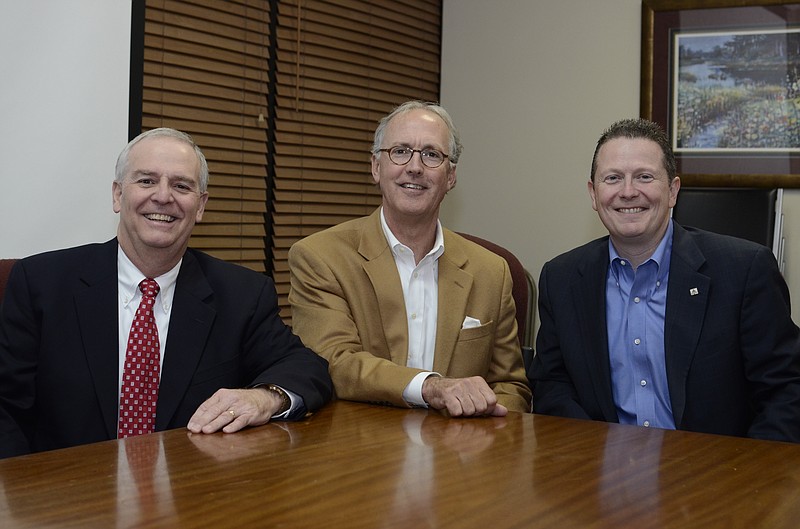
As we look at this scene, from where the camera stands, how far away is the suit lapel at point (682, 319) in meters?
2.16

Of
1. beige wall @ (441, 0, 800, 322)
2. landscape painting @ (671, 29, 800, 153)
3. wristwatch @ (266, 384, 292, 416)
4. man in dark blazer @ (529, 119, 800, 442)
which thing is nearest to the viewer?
wristwatch @ (266, 384, 292, 416)

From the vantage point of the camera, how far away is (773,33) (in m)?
3.86

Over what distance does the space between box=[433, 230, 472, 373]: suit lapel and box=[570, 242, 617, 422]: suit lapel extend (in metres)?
0.29

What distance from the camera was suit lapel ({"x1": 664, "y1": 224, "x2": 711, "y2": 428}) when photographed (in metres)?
2.16

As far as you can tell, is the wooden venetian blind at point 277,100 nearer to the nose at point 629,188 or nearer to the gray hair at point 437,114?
the gray hair at point 437,114

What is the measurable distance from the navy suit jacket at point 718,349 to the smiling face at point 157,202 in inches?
39.2

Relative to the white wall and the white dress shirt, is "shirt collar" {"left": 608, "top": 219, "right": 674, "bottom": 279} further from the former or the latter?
the white wall

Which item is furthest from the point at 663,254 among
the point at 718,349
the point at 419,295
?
the point at 419,295

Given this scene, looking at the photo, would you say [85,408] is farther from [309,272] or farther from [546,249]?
[546,249]

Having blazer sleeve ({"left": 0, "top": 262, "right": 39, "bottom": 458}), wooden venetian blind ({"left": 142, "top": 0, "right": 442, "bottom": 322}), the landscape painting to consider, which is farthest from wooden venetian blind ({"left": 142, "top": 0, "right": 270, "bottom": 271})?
the landscape painting

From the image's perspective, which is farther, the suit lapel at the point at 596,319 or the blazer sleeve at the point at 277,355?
the suit lapel at the point at 596,319

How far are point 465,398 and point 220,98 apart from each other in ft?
6.54

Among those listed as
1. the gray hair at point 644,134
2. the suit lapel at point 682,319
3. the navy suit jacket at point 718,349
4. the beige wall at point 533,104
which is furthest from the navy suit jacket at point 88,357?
the beige wall at point 533,104

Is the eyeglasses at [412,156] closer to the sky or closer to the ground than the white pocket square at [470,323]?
closer to the sky
